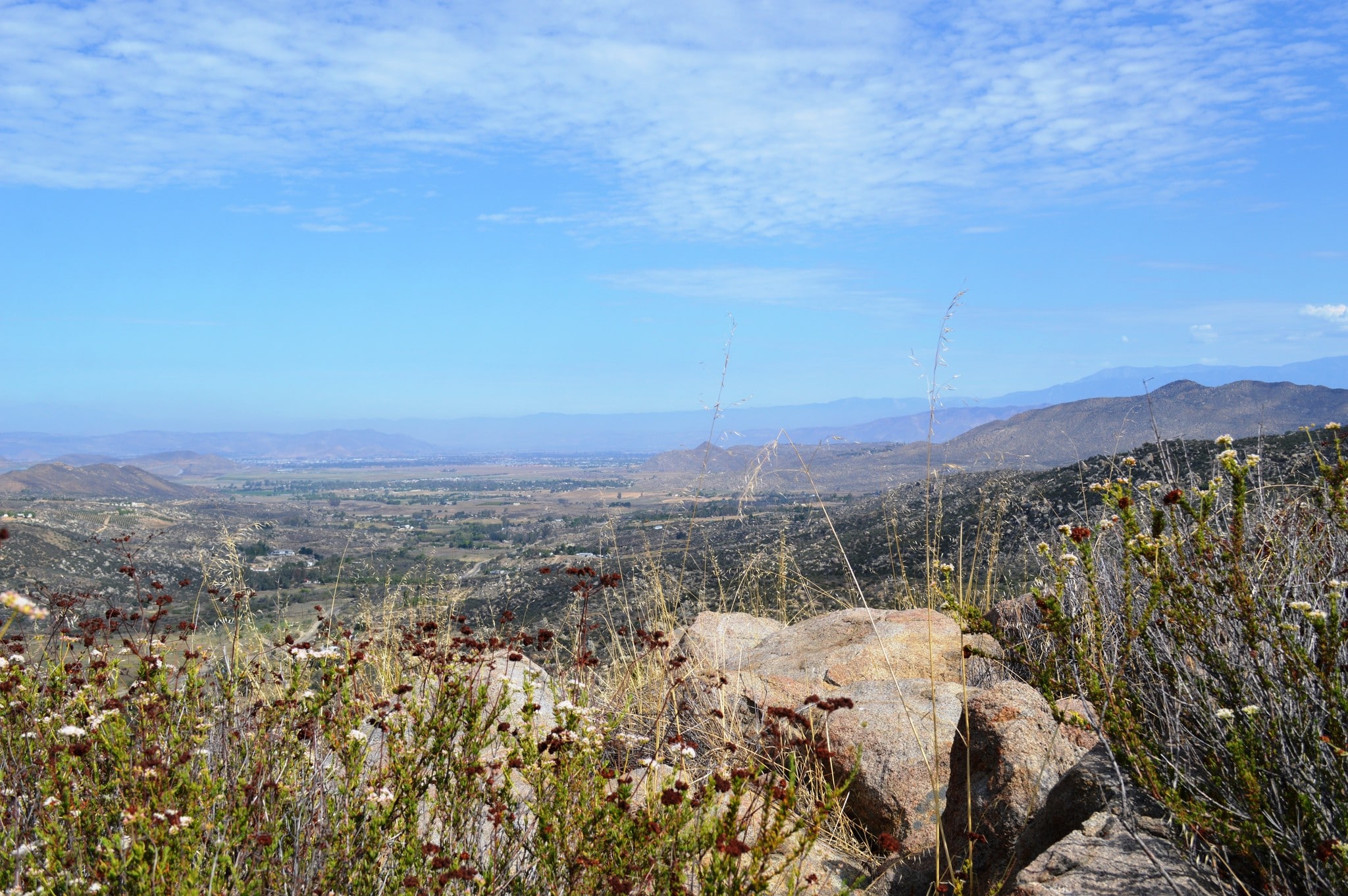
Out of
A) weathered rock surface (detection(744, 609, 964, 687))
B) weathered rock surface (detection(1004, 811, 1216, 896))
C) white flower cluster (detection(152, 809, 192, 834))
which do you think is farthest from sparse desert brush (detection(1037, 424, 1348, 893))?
white flower cluster (detection(152, 809, 192, 834))

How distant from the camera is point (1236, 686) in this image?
8.61 feet

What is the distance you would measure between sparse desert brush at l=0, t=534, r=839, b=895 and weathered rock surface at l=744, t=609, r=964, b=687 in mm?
2163

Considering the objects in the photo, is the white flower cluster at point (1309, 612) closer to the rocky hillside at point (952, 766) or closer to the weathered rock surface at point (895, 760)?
the rocky hillside at point (952, 766)

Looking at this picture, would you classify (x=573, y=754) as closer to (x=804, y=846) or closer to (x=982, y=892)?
(x=804, y=846)

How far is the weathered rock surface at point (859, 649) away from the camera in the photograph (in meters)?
5.45

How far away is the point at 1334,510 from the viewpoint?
2.69 meters

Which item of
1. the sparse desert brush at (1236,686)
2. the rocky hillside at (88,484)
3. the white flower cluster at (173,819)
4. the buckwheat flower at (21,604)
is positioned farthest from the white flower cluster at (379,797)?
the rocky hillside at (88,484)

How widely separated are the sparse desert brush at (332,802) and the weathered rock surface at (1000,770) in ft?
2.54

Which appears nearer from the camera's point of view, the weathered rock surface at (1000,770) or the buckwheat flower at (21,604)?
the buckwheat flower at (21,604)

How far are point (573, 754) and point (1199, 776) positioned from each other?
2.06 m

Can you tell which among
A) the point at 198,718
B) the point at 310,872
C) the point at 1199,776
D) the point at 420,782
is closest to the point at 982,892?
the point at 1199,776

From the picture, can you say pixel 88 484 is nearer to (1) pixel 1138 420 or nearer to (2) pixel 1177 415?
(1) pixel 1138 420

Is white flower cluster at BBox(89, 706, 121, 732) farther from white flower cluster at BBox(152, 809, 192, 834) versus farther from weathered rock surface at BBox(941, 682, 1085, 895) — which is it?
weathered rock surface at BBox(941, 682, 1085, 895)

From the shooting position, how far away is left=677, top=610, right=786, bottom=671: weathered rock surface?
6.07 meters
